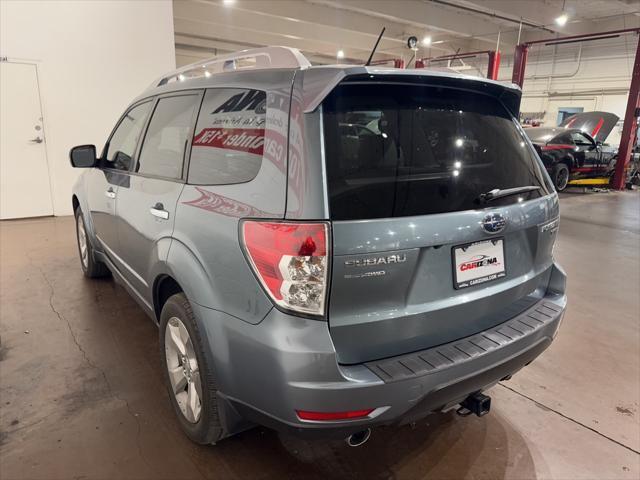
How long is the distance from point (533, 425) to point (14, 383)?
2.65m

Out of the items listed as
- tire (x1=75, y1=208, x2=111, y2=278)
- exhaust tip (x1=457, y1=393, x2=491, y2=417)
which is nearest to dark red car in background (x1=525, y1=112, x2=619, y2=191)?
tire (x1=75, y1=208, x2=111, y2=278)

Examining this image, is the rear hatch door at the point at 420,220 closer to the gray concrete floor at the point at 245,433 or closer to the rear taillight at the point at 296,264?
the rear taillight at the point at 296,264

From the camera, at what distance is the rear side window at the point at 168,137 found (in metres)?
2.00

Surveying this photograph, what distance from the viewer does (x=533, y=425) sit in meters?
2.14

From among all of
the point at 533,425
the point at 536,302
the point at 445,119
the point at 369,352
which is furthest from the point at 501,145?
the point at 533,425

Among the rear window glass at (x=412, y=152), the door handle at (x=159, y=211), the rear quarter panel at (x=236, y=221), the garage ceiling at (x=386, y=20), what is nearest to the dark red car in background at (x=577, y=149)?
the garage ceiling at (x=386, y=20)

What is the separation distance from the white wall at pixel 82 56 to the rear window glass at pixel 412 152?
20.8ft

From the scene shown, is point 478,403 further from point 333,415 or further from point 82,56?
point 82,56

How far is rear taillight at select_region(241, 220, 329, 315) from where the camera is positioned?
1283mm

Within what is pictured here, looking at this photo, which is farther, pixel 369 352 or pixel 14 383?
pixel 14 383

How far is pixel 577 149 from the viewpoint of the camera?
1015 centimetres

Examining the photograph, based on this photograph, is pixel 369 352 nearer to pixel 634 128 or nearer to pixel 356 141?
pixel 356 141

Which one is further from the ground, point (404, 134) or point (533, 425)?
point (404, 134)

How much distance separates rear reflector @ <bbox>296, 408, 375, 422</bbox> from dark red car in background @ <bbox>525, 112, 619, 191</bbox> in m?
9.42
